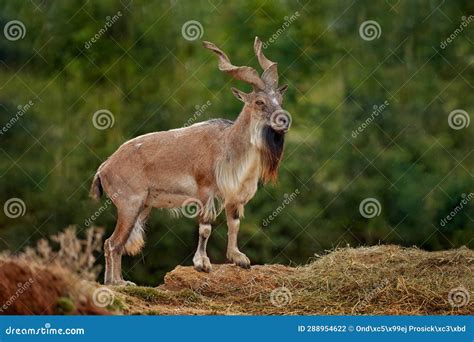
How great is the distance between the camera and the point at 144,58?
23453mm

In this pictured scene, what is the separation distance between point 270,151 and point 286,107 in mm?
7241

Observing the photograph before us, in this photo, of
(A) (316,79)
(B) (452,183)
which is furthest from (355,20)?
(B) (452,183)

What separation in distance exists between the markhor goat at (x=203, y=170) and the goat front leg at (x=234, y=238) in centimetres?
1

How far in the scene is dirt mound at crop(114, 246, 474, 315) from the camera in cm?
1481

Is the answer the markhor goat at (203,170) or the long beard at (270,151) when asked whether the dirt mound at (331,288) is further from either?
the long beard at (270,151)

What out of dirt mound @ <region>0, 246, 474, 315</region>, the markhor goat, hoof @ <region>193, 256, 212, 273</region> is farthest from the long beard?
hoof @ <region>193, 256, 212, 273</region>

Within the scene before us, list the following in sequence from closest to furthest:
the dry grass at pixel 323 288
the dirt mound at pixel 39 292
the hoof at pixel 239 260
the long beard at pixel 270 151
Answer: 1. the dirt mound at pixel 39 292
2. the dry grass at pixel 323 288
3. the long beard at pixel 270 151
4. the hoof at pixel 239 260

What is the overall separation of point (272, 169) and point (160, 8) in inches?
327

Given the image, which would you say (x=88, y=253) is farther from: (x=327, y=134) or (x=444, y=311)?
(x=327, y=134)

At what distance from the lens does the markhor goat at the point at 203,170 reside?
15.8 metres

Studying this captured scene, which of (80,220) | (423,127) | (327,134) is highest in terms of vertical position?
(423,127)

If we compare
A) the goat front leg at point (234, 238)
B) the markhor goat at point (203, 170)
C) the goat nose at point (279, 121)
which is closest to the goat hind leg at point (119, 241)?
the markhor goat at point (203, 170)

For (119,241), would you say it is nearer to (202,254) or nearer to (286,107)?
(202,254)

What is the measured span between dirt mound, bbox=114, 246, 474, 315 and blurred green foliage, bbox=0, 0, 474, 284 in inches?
241
